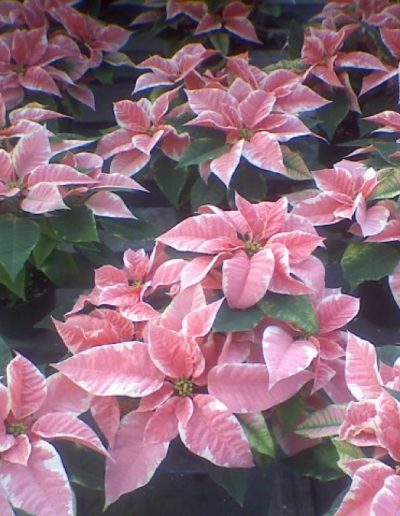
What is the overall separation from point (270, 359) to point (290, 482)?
0.47 metres

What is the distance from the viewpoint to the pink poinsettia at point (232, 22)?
212 centimetres

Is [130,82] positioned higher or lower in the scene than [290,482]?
higher

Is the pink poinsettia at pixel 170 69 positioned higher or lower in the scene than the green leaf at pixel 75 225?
higher

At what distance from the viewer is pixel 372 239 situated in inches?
51.2

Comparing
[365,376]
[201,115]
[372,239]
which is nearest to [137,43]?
[201,115]

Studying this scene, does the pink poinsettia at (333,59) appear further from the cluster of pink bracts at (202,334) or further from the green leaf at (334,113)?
the cluster of pink bracts at (202,334)

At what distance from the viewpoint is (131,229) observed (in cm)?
140

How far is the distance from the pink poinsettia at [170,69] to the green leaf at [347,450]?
41.8 inches

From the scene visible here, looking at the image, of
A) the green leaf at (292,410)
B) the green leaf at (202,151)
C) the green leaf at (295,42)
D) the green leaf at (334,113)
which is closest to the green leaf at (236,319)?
the green leaf at (292,410)

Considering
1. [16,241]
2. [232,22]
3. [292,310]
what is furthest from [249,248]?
[232,22]

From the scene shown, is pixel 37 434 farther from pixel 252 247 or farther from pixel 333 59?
pixel 333 59

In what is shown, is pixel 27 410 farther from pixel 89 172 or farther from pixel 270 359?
pixel 89 172

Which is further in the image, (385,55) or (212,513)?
(385,55)

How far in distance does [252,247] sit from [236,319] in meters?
0.14
